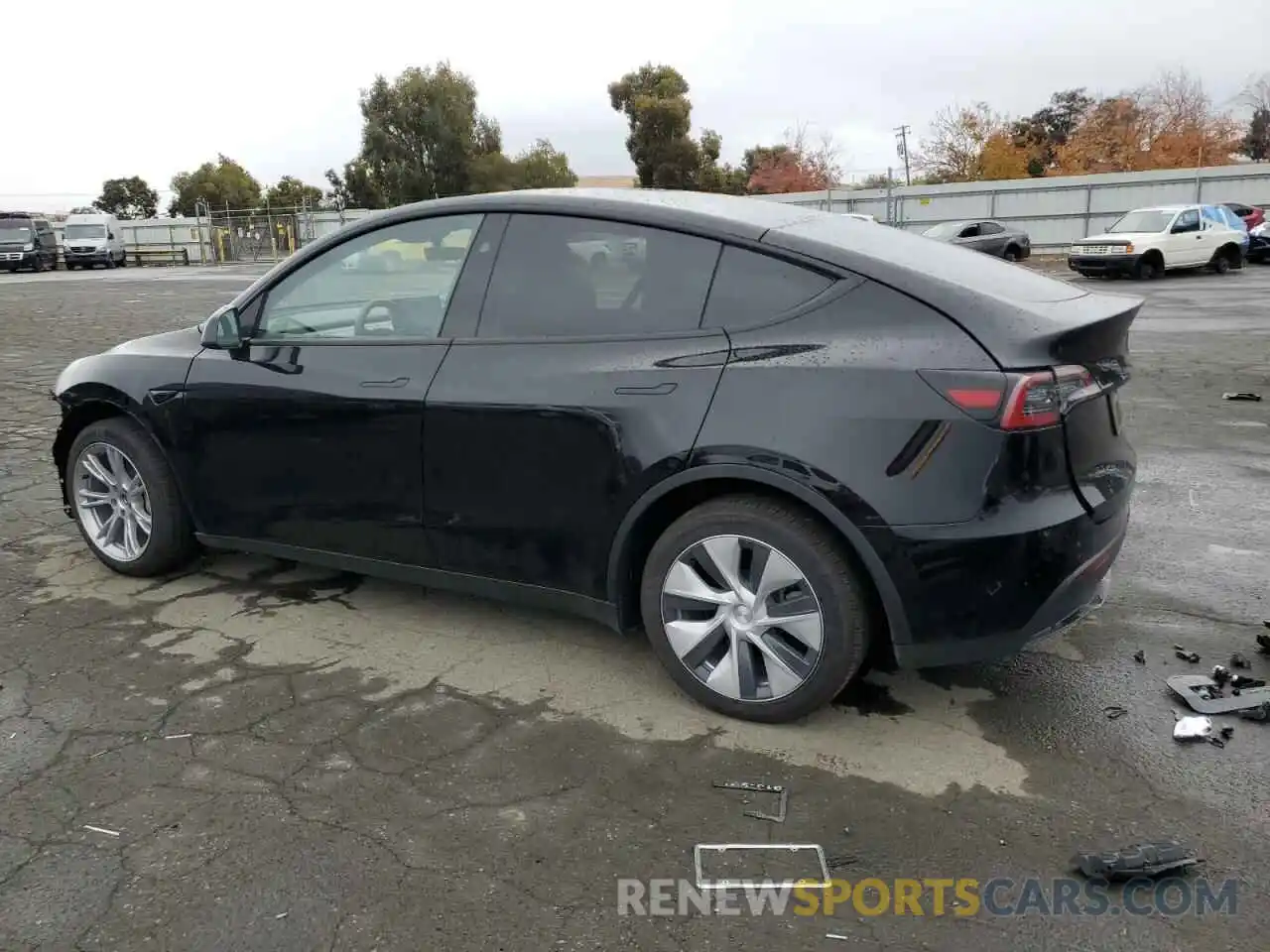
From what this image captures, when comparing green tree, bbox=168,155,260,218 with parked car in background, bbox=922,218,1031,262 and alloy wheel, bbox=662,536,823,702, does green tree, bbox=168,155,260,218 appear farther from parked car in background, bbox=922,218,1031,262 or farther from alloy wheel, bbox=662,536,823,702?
alloy wheel, bbox=662,536,823,702

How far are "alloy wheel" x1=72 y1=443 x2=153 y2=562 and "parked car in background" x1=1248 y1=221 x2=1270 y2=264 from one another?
30.4m

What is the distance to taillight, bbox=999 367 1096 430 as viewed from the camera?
2816mm

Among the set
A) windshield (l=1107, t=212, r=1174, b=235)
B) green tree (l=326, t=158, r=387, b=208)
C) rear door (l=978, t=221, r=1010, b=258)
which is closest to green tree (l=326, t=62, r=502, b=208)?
green tree (l=326, t=158, r=387, b=208)

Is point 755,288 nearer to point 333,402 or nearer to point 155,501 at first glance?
point 333,402

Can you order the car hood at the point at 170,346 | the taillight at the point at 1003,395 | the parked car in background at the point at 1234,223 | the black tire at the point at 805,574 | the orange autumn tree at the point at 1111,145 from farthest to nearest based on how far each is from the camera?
the orange autumn tree at the point at 1111,145
the parked car in background at the point at 1234,223
the car hood at the point at 170,346
the black tire at the point at 805,574
the taillight at the point at 1003,395

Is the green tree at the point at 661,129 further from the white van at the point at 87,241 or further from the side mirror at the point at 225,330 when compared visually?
the side mirror at the point at 225,330

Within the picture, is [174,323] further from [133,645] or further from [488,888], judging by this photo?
[488,888]

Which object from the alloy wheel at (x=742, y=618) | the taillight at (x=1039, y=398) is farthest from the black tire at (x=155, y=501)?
the taillight at (x=1039, y=398)

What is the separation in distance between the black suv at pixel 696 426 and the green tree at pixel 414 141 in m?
58.2

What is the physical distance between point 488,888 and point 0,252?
4284 centimetres

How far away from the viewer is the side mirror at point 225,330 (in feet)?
13.5

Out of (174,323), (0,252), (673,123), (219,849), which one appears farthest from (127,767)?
(673,123)

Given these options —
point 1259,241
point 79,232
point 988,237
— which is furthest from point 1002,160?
point 79,232

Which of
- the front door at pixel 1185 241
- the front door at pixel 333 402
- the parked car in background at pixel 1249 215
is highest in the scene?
the parked car in background at pixel 1249 215
